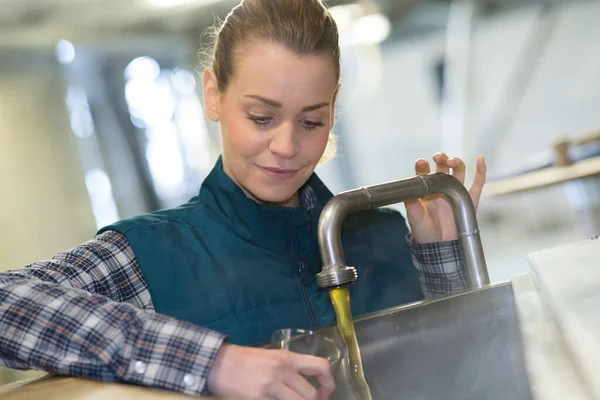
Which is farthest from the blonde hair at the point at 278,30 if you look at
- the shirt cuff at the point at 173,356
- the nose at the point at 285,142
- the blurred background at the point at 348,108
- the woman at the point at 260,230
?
the blurred background at the point at 348,108

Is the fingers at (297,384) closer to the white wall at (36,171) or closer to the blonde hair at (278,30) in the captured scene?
the blonde hair at (278,30)

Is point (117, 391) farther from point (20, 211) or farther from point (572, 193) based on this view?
point (572, 193)

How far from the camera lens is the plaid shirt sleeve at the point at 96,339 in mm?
715

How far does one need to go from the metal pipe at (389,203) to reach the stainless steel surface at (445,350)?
0.06m

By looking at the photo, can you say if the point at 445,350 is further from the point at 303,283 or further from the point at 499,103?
the point at 499,103

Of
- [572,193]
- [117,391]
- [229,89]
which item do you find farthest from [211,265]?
[572,193]

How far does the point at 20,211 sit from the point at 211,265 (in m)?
2.73

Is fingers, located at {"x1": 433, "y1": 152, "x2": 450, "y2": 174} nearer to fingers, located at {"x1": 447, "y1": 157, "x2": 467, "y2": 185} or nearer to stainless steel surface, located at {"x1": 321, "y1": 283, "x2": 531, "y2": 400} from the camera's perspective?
fingers, located at {"x1": 447, "y1": 157, "x2": 467, "y2": 185}

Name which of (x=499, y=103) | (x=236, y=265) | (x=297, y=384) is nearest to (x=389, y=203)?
(x=236, y=265)

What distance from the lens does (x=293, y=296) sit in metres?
1.06

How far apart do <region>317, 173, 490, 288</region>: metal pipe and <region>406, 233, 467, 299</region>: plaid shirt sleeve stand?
7 centimetres

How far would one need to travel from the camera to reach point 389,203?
3.17ft

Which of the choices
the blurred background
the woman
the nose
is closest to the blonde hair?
the woman

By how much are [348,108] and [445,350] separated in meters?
4.21
